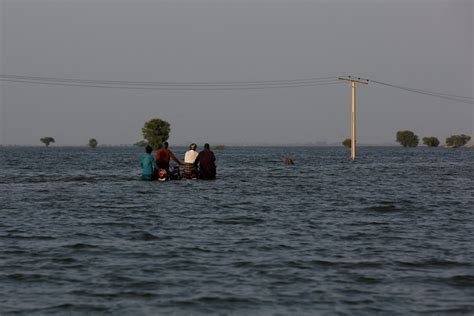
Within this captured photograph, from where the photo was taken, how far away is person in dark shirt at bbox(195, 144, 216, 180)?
125 ft

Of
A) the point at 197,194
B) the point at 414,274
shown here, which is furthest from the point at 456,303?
the point at 197,194

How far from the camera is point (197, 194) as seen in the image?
31.0 meters

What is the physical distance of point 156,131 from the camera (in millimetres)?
181375

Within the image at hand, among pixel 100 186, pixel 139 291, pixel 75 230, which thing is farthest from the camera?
pixel 100 186

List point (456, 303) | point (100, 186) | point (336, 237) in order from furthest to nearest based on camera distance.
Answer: point (100, 186) < point (336, 237) < point (456, 303)

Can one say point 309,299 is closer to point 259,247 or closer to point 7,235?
point 259,247

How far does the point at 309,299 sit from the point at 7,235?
31.5 ft

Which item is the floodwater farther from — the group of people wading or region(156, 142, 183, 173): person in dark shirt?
the group of people wading

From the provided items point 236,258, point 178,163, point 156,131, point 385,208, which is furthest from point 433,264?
point 156,131

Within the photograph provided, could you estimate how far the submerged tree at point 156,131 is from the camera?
181 meters

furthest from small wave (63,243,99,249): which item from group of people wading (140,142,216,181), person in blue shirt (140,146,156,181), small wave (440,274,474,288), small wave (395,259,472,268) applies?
person in blue shirt (140,146,156,181)

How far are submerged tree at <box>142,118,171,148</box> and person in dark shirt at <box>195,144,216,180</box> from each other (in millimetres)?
141675

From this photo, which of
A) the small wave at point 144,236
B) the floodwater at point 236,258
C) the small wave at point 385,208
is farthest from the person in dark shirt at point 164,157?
the small wave at point 144,236

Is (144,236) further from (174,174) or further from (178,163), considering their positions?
(174,174)
